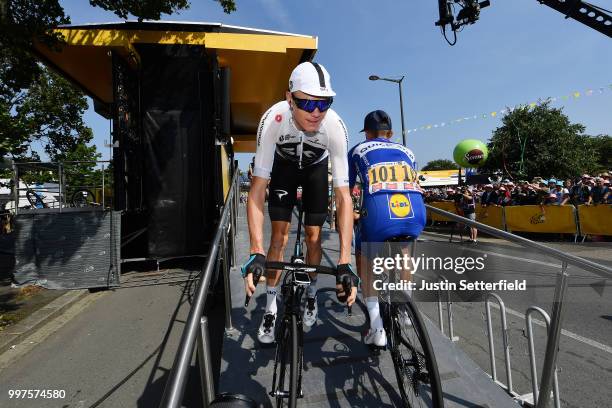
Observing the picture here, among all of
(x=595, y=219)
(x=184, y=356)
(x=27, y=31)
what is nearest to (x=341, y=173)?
(x=184, y=356)

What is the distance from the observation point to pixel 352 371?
273 centimetres

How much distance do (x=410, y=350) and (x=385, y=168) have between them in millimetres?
1290

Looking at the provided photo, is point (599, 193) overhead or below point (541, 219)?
overhead

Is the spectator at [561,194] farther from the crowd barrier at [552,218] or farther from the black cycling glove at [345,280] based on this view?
the black cycling glove at [345,280]

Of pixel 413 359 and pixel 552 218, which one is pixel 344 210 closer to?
pixel 413 359

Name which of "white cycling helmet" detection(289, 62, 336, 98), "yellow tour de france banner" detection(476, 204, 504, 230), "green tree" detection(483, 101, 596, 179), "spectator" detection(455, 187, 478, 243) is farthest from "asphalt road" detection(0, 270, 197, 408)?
"green tree" detection(483, 101, 596, 179)

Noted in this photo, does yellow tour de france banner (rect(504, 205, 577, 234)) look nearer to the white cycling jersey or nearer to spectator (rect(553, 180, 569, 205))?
spectator (rect(553, 180, 569, 205))

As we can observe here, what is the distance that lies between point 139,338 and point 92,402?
1.47 m

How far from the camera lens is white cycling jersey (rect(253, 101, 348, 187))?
246cm

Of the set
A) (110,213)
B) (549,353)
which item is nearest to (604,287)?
(549,353)

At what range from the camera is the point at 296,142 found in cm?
255

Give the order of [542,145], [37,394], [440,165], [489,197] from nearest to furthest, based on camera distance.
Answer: [37,394], [489,197], [542,145], [440,165]

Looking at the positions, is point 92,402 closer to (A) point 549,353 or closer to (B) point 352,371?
(B) point 352,371

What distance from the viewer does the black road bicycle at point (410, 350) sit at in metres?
1.98
